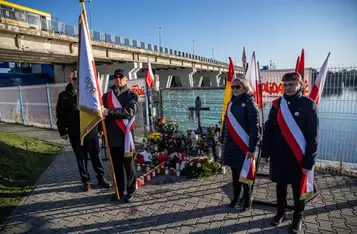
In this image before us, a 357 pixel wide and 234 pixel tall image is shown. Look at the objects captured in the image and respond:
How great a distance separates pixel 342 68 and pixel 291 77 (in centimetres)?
273

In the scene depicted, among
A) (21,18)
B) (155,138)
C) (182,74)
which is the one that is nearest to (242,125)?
(155,138)

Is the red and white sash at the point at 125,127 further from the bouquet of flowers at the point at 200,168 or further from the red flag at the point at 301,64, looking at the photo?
the red flag at the point at 301,64

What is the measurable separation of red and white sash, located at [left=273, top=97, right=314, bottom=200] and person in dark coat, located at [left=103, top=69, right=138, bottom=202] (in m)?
2.32

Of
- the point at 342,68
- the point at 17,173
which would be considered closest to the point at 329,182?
the point at 342,68

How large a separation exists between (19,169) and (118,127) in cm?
345

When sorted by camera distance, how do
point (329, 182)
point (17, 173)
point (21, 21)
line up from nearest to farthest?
point (329, 182)
point (17, 173)
point (21, 21)

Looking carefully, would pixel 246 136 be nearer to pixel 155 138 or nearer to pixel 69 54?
pixel 155 138

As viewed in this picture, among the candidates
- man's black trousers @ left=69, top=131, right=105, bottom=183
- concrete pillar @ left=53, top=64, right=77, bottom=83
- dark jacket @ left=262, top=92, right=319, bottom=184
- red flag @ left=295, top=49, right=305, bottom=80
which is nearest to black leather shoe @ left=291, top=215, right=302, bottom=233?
dark jacket @ left=262, top=92, right=319, bottom=184

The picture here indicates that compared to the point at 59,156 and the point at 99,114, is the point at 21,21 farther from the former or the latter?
the point at 99,114

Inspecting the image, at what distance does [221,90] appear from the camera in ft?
22.6

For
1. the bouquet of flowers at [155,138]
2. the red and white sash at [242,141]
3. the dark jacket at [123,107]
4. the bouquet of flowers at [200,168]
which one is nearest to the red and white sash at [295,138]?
the red and white sash at [242,141]

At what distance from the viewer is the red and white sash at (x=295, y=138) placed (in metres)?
2.93

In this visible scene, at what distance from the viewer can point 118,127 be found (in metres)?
4.04

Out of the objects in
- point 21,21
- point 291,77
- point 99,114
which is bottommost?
point 99,114
